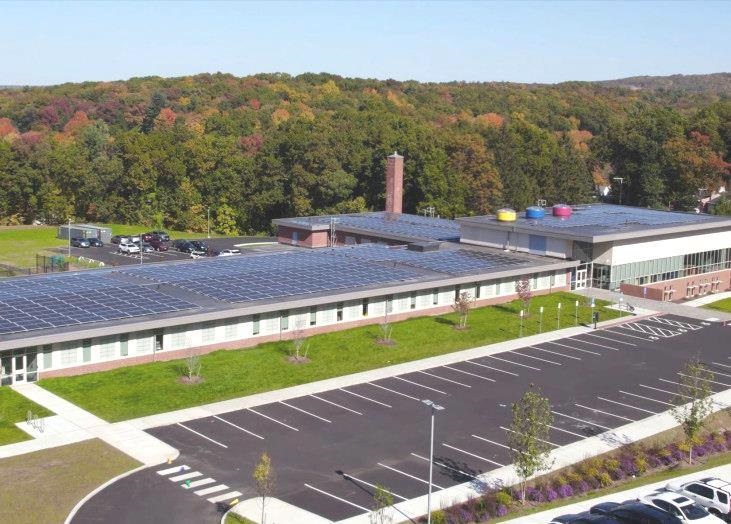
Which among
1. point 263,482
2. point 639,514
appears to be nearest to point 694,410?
point 639,514

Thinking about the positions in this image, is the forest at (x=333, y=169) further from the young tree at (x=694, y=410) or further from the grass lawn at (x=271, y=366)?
the young tree at (x=694, y=410)

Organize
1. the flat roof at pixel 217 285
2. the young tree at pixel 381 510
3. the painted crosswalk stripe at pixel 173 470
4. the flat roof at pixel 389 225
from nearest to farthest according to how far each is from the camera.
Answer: the young tree at pixel 381 510 → the painted crosswalk stripe at pixel 173 470 → the flat roof at pixel 217 285 → the flat roof at pixel 389 225

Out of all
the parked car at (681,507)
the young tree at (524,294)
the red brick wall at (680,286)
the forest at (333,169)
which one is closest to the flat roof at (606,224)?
the red brick wall at (680,286)

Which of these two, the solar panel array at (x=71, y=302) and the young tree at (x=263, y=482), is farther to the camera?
the solar panel array at (x=71, y=302)

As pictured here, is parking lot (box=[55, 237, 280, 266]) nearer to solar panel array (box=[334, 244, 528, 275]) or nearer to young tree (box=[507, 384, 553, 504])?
solar panel array (box=[334, 244, 528, 275])

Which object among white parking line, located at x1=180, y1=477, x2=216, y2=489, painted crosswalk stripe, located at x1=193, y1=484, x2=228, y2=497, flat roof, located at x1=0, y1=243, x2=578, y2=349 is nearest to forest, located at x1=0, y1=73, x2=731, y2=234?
flat roof, located at x1=0, y1=243, x2=578, y2=349

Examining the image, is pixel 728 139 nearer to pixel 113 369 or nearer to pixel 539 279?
pixel 539 279
